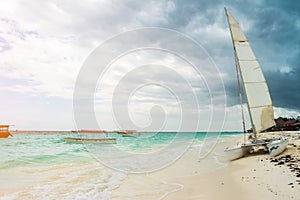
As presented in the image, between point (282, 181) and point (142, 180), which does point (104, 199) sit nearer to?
point (142, 180)

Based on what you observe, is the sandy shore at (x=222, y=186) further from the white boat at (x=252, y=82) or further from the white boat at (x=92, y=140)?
the white boat at (x=92, y=140)

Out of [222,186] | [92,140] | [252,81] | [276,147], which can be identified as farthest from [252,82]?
[92,140]

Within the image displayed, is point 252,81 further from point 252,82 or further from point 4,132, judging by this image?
point 4,132

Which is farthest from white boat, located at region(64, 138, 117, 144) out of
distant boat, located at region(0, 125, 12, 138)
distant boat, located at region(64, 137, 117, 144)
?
distant boat, located at region(0, 125, 12, 138)

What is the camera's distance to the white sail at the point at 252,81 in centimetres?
1647

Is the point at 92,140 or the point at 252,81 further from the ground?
the point at 252,81

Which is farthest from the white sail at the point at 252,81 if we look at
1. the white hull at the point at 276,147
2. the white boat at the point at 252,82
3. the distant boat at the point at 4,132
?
the distant boat at the point at 4,132

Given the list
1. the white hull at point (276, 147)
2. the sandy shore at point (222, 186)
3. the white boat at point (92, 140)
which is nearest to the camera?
the sandy shore at point (222, 186)

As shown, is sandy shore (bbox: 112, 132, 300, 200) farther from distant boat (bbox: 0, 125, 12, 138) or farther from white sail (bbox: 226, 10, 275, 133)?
distant boat (bbox: 0, 125, 12, 138)

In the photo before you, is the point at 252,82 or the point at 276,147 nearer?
the point at 276,147

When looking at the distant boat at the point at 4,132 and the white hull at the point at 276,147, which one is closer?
the white hull at the point at 276,147

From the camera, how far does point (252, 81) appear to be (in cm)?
1661

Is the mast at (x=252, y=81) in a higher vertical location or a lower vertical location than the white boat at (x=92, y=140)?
higher

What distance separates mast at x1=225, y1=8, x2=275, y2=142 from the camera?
54.0 feet
